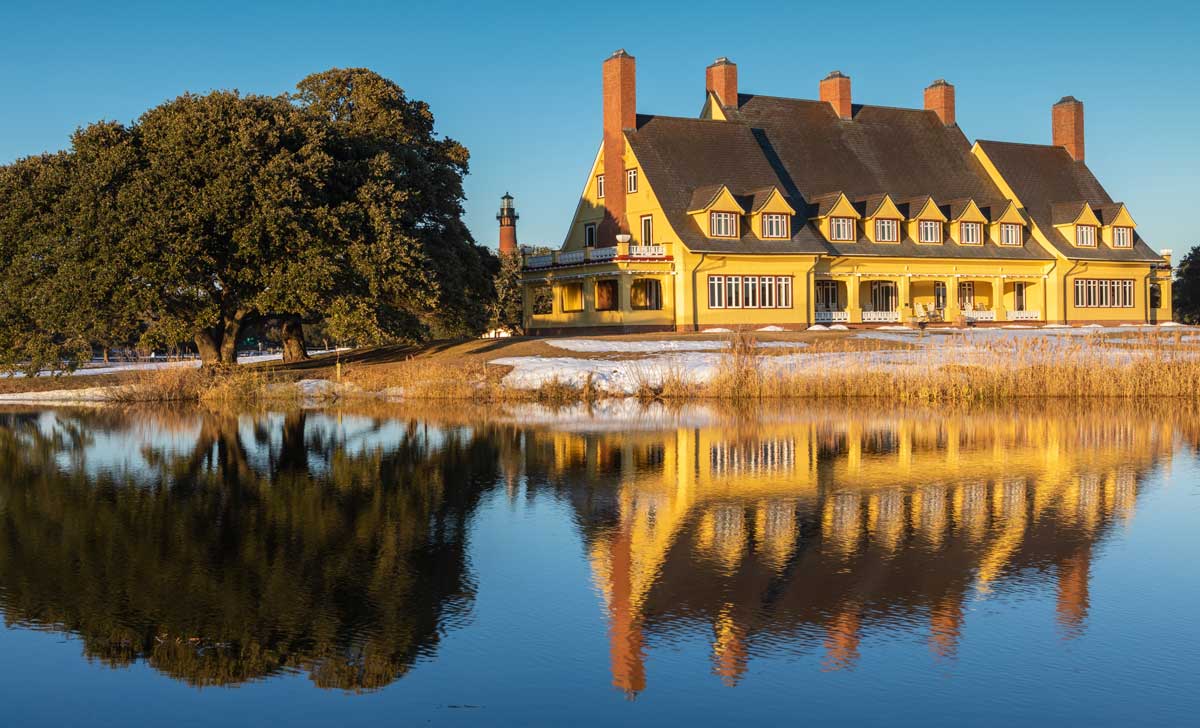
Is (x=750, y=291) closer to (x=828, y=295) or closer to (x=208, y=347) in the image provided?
(x=828, y=295)

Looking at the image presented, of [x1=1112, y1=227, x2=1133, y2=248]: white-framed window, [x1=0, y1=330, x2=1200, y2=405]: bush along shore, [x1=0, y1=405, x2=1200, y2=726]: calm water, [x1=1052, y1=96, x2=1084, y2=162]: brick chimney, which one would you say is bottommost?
[x1=0, y1=405, x2=1200, y2=726]: calm water

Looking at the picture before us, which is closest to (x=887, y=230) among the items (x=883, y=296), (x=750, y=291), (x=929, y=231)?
(x=929, y=231)

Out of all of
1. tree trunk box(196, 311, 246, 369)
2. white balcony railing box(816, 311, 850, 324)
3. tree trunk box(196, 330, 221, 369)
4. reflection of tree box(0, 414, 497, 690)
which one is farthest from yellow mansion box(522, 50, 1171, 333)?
reflection of tree box(0, 414, 497, 690)

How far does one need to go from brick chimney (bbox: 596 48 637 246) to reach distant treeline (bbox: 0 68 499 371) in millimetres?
19110

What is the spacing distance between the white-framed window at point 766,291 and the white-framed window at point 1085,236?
2047 centimetres

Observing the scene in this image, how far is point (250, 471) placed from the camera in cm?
1961

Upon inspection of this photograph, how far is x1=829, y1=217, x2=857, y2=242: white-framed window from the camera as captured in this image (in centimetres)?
6109

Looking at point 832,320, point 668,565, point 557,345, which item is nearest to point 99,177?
point 557,345

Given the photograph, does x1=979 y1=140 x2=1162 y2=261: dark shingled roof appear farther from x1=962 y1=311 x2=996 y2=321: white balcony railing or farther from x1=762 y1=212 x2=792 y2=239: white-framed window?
x1=762 y1=212 x2=792 y2=239: white-framed window

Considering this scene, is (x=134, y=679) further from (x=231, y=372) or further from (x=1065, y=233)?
(x=1065, y=233)

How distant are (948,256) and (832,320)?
759cm

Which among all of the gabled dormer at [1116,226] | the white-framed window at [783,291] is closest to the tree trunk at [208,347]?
the white-framed window at [783,291]

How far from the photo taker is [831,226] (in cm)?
6106

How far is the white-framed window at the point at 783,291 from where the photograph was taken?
5959cm
